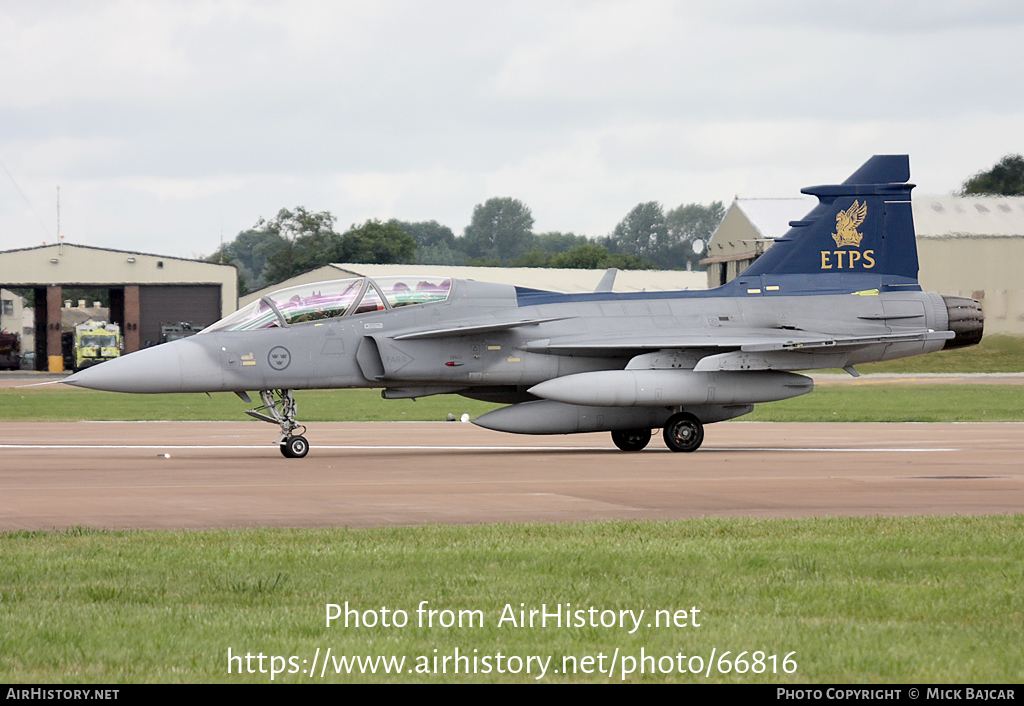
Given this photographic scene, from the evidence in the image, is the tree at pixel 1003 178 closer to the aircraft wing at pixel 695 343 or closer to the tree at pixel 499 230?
the aircraft wing at pixel 695 343

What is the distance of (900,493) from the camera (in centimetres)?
1268

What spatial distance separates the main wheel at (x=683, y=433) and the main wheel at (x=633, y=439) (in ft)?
2.80

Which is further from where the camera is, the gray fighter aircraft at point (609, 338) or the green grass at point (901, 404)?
the green grass at point (901, 404)

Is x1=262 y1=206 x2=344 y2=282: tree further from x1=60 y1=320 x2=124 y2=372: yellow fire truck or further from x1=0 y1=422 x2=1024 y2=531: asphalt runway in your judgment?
x1=0 y1=422 x2=1024 y2=531: asphalt runway

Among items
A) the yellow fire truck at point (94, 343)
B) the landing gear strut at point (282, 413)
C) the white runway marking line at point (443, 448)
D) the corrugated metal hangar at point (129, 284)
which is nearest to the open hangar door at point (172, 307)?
the corrugated metal hangar at point (129, 284)

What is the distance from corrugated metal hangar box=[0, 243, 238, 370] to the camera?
2613 inches

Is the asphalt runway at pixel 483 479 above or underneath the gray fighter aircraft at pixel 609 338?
underneath

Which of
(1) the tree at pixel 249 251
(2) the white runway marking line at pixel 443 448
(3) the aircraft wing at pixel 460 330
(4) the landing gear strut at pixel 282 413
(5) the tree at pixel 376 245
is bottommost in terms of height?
(2) the white runway marking line at pixel 443 448

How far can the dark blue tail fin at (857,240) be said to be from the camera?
68.7 feet

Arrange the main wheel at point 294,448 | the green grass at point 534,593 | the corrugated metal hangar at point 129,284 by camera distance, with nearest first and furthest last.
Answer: the green grass at point 534,593 < the main wheel at point 294,448 < the corrugated metal hangar at point 129,284

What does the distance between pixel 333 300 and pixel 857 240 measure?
8993 mm

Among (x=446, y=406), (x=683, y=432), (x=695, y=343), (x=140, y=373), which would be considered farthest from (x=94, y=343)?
(x=695, y=343)

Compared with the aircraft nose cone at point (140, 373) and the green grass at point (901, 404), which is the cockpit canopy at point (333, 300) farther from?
the green grass at point (901, 404)

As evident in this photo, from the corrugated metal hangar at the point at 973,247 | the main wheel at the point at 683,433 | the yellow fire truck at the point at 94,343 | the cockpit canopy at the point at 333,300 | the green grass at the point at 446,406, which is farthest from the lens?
the yellow fire truck at the point at 94,343
